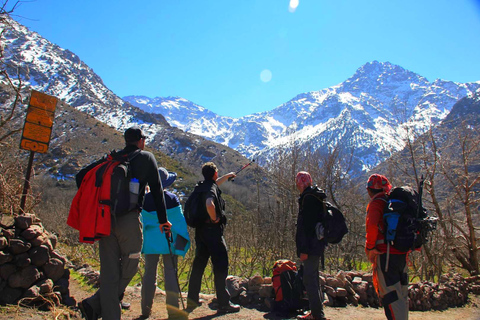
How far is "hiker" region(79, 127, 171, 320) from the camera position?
333cm

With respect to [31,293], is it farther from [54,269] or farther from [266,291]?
[266,291]

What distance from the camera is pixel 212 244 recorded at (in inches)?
180

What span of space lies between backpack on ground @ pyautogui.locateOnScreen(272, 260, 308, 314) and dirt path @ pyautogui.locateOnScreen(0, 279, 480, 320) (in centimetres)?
19

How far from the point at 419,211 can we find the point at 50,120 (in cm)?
545

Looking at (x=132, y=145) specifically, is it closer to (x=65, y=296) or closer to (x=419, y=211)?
(x=65, y=296)

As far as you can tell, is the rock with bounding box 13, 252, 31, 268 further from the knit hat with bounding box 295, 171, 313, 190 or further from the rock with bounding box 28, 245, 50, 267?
the knit hat with bounding box 295, 171, 313, 190

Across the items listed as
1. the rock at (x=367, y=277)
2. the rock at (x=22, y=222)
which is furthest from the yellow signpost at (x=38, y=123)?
the rock at (x=367, y=277)

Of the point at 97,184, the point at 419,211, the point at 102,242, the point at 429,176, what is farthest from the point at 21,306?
the point at 429,176

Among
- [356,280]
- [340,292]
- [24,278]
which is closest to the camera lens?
[24,278]

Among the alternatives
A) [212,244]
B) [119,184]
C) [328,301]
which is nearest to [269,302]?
[328,301]

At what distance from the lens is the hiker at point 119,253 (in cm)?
333

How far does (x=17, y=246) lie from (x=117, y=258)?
1732mm

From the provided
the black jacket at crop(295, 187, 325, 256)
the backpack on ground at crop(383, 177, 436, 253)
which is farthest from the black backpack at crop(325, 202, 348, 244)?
the backpack on ground at crop(383, 177, 436, 253)

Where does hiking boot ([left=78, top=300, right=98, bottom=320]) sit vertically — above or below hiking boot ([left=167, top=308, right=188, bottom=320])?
above
